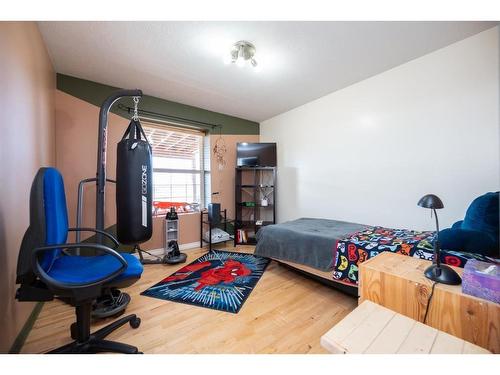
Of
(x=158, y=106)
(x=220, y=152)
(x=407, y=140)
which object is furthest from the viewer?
(x=220, y=152)

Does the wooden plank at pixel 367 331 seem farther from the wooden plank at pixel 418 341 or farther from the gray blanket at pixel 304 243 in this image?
the gray blanket at pixel 304 243

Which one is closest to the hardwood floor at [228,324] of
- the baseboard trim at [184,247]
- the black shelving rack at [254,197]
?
the baseboard trim at [184,247]

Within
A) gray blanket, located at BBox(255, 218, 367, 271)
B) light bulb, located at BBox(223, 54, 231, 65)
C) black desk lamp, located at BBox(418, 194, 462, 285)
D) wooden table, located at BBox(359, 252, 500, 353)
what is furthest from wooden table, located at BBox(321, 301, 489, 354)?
light bulb, located at BBox(223, 54, 231, 65)

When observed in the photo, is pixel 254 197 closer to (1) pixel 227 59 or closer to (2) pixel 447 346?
(1) pixel 227 59

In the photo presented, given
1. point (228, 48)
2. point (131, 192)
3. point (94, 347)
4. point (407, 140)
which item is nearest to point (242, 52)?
point (228, 48)

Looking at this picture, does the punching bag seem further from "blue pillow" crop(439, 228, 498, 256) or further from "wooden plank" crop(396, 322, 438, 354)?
"blue pillow" crop(439, 228, 498, 256)

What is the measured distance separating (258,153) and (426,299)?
3.10 meters

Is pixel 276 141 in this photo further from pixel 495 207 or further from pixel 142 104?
pixel 495 207

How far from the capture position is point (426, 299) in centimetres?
104

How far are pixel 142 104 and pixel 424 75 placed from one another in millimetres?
3584

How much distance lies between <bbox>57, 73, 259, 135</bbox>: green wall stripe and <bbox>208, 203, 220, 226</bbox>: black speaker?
1439mm

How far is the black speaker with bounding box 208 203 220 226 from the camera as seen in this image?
3.29 metres

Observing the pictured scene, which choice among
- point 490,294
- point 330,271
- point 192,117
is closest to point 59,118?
point 192,117

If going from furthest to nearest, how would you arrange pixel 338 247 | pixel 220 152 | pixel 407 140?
pixel 220 152 → pixel 407 140 → pixel 338 247
